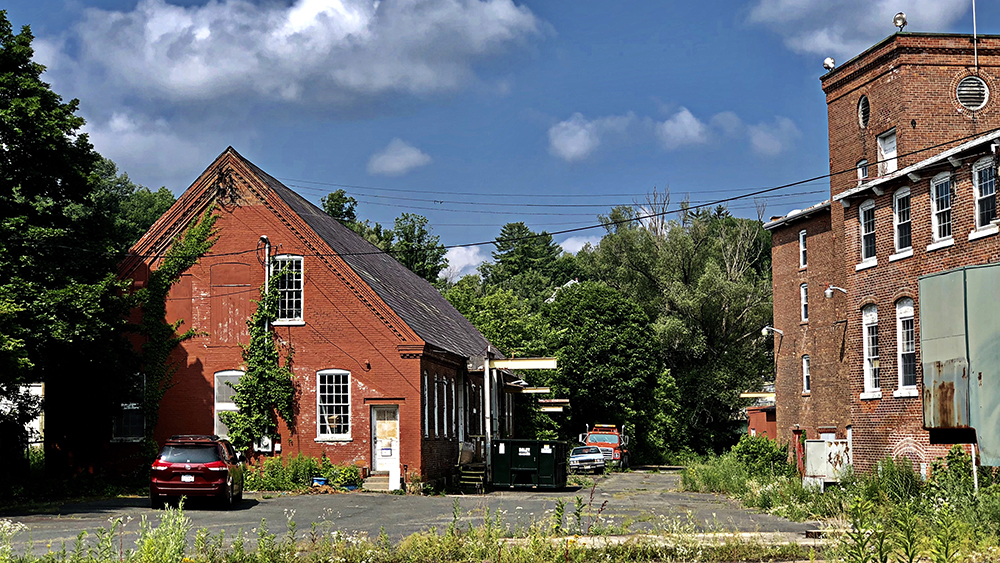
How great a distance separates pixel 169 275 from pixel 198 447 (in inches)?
418

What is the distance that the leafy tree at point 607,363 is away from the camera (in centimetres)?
5772

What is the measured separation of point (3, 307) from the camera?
2208 centimetres

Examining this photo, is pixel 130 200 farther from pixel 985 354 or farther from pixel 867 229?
pixel 985 354

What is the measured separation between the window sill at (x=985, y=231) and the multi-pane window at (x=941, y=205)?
46.3 inches

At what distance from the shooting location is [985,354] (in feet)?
25.4

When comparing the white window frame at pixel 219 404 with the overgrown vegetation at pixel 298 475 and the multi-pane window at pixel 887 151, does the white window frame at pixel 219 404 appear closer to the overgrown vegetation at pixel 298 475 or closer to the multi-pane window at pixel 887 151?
the overgrown vegetation at pixel 298 475

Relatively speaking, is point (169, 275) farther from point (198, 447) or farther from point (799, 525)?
point (799, 525)

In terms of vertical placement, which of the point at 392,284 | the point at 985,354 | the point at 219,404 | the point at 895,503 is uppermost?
the point at 392,284

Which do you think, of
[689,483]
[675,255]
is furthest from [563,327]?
[689,483]

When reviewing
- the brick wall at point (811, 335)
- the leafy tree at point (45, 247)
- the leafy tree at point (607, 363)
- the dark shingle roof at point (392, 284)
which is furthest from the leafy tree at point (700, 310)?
the leafy tree at point (45, 247)

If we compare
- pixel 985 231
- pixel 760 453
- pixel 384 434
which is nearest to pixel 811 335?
pixel 760 453

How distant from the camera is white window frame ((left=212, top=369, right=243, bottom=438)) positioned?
3172 cm

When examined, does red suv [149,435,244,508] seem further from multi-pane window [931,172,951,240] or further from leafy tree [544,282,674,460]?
leafy tree [544,282,674,460]

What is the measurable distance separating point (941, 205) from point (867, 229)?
3.84 metres
